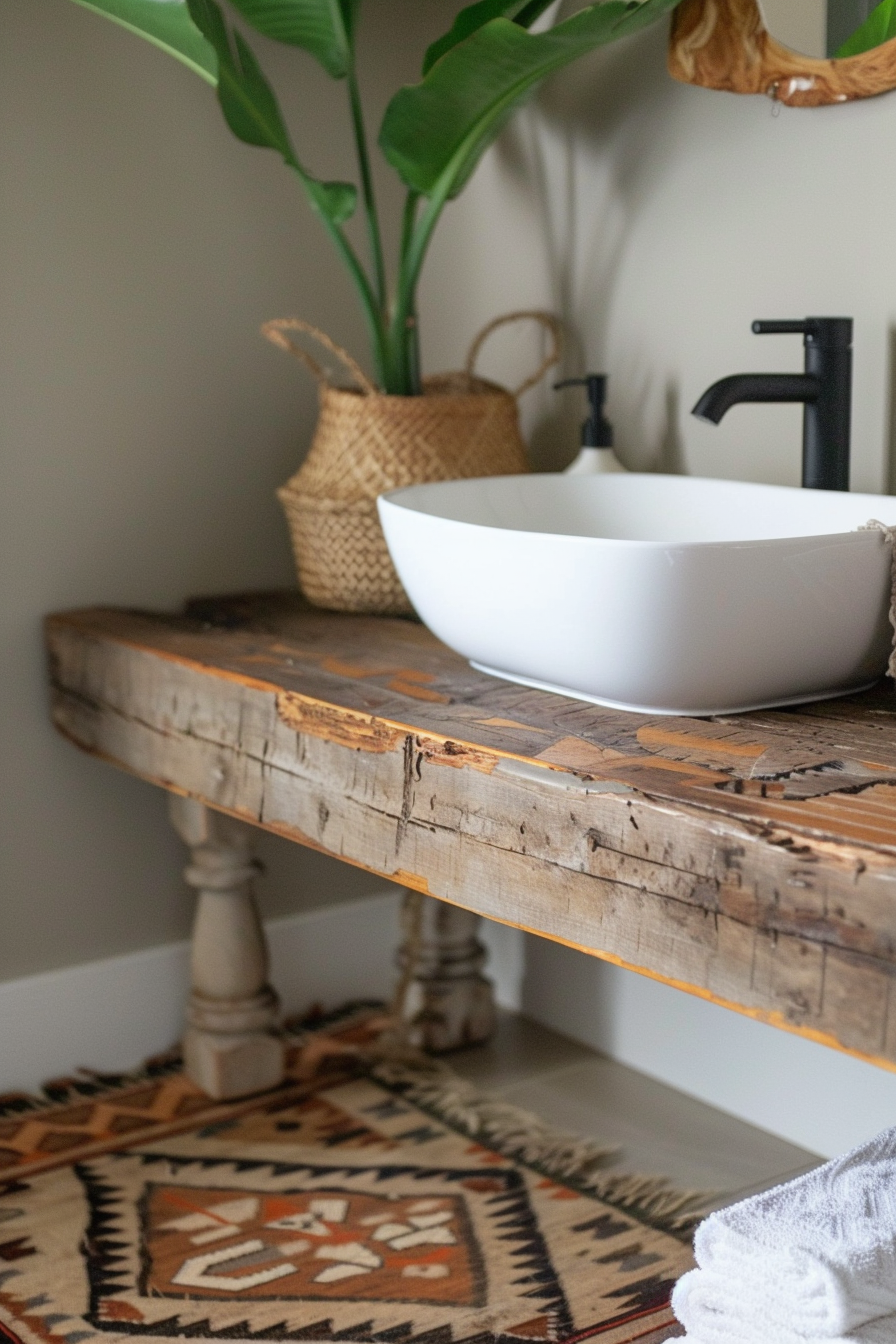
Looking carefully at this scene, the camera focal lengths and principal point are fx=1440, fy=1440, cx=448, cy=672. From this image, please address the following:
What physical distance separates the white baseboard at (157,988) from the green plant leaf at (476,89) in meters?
1.04

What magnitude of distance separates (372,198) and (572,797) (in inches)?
37.7

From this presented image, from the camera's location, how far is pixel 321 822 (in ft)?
4.32

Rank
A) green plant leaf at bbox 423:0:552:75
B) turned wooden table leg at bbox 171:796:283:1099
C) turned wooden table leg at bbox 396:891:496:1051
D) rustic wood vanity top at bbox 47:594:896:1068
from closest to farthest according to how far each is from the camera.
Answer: rustic wood vanity top at bbox 47:594:896:1068 → green plant leaf at bbox 423:0:552:75 → turned wooden table leg at bbox 171:796:283:1099 → turned wooden table leg at bbox 396:891:496:1051

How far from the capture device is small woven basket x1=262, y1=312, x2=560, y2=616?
169cm

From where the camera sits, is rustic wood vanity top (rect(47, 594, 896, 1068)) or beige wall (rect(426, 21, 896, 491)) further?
beige wall (rect(426, 21, 896, 491))

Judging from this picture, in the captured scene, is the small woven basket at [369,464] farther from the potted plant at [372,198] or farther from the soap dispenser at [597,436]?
the soap dispenser at [597,436]

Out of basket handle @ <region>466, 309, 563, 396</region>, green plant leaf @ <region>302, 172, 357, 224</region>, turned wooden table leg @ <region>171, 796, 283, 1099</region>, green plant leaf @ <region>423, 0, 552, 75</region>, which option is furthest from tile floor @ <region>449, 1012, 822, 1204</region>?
green plant leaf @ <region>423, 0, 552, 75</region>

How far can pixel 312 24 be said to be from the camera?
63.9 inches

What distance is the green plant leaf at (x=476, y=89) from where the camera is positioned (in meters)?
1.41

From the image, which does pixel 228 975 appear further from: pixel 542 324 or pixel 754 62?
pixel 754 62

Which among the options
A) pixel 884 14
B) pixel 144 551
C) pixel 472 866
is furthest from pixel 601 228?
pixel 472 866

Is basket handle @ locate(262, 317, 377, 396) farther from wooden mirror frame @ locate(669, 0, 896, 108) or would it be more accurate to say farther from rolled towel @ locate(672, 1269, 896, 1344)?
rolled towel @ locate(672, 1269, 896, 1344)

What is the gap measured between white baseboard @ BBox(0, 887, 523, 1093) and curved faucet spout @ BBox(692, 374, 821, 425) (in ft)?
3.25

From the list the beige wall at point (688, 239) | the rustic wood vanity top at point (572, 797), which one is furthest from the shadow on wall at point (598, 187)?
the rustic wood vanity top at point (572, 797)
